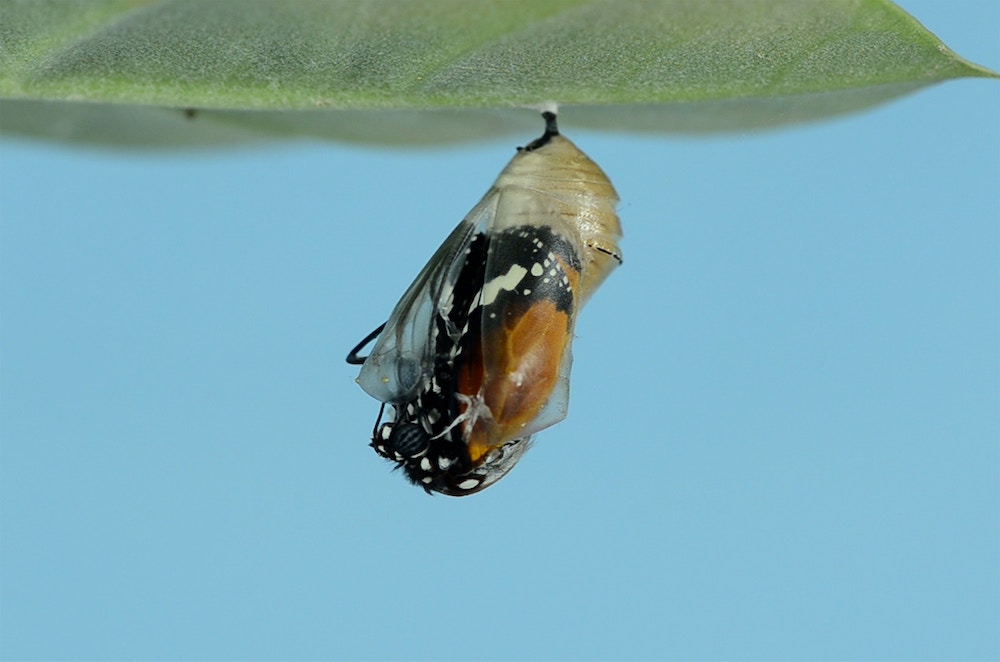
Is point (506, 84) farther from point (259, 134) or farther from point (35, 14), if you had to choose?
point (259, 134)

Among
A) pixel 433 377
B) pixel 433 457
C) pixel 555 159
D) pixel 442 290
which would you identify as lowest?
pixel 433 457

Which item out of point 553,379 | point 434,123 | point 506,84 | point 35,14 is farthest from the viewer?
point 434,123

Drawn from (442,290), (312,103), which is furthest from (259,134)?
(312,103)

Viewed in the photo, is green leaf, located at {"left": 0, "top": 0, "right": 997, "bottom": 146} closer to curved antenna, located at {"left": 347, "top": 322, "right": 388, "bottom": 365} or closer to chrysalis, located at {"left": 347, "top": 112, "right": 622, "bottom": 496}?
chrysalis, located at {"left": 347, "top": 112, "right": 622, "bottom": 496}

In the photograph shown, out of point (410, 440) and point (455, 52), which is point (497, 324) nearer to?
point (410, 440)

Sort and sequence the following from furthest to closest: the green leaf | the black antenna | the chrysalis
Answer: the black antenna, the chrysalis, the green leaf

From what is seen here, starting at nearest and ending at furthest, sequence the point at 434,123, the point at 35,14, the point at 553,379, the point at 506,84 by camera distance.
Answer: the point at 35,14 → the point at 506,84 → the point at 553,379 → the point at 434,123

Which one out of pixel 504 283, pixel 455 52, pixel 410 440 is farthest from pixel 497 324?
pixel 455 52

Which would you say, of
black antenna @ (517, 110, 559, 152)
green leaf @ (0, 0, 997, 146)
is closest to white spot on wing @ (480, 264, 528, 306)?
black antenna @ (517, 110, 559, 152)
